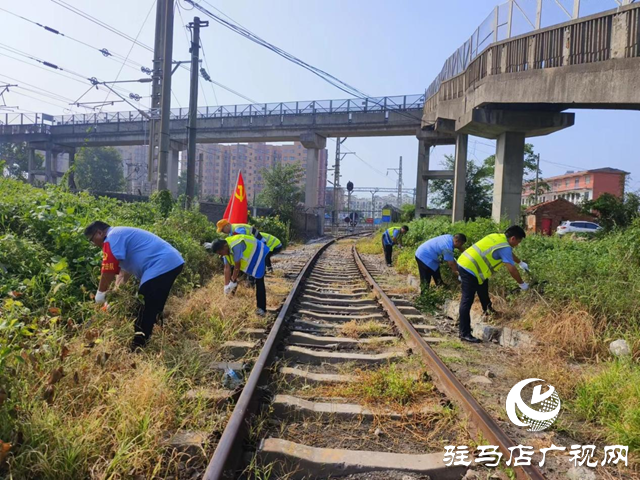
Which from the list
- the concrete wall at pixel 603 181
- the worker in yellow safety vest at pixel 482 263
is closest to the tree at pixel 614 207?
the worker in yellow safety vest at pixel 482 263

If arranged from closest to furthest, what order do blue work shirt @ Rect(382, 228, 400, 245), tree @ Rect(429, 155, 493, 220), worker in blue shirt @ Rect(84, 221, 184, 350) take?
worker in blue shirt @ Rect(84, 221, 184, 350) → blue work shirt @ Rect(382, 228, 400, 245) → tree @ Rect(429, 155, 493, 220)

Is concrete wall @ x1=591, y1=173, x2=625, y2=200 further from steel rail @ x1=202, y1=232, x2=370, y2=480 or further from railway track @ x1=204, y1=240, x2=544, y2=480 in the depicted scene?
steel rail @ x1=202, y1=232, x2=370, y2=480

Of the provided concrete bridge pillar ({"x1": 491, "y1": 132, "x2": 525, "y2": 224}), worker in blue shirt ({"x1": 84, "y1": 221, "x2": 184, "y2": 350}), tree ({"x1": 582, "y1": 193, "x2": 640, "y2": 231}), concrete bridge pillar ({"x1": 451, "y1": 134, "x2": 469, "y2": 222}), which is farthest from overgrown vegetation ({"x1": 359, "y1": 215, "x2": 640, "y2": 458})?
concrete bridge pillar ({"x1": 451, "y1": 134, "x2": 469, "y2": 222})

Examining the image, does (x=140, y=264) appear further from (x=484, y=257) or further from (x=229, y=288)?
(x=484, y=257)

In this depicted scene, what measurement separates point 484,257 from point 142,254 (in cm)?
399

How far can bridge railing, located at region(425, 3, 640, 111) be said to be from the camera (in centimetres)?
775

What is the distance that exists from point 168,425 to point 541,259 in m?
5.46

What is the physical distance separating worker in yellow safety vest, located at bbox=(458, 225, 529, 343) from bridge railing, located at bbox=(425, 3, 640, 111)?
4710 mm

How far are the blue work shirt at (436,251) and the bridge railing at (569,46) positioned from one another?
4487mm

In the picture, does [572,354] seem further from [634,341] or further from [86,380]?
[86,380]

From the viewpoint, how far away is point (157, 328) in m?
4.80

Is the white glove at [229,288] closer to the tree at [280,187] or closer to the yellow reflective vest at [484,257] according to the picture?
the yellow reflective vest at [484,257]

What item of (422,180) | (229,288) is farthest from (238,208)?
(422,180)

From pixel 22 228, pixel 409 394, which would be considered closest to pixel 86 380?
pixel 409 394
